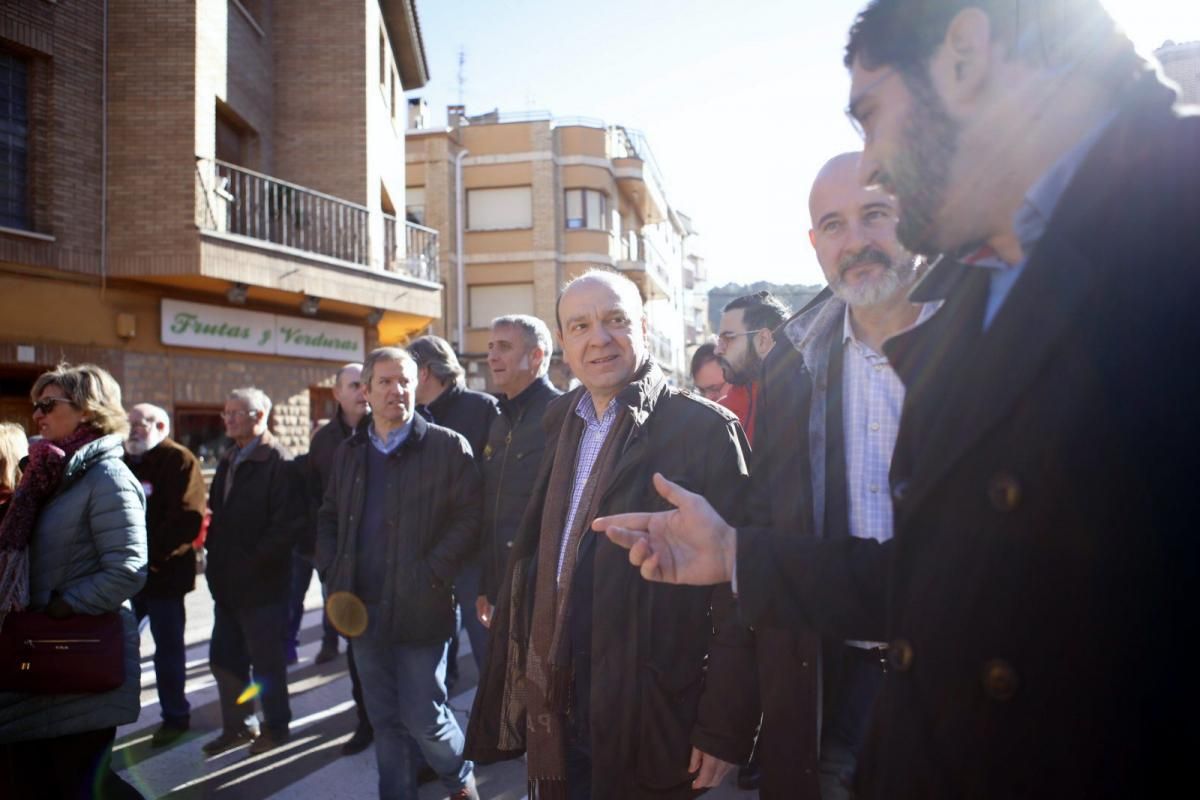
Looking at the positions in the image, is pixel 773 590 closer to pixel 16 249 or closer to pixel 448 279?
pixel 16 249

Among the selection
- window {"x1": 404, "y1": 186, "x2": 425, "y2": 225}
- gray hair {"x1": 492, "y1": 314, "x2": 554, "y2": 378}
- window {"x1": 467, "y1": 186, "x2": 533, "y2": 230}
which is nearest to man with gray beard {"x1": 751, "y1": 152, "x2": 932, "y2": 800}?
gray hair {"x1": 492, "y1": 314, "x2": 554, "y2": 378}

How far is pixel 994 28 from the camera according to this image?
122 cm

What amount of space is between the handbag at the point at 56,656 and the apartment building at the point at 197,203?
948cm

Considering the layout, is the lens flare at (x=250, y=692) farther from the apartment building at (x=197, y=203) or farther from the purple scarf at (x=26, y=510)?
the apartment building at (x=197, y=203)

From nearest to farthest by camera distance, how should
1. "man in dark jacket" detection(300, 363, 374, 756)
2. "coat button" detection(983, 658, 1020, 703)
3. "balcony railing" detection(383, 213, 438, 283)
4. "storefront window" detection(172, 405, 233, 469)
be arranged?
"coat button" detection(983, 658, 1020, 703), "man in dark jacket" detection(300, 363, 374, 756), "storefront window" detection(172, 405, 233, 469), "balcony railing" detection(383, 213, 438, 283)

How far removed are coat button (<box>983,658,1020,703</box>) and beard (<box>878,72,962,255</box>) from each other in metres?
0.62

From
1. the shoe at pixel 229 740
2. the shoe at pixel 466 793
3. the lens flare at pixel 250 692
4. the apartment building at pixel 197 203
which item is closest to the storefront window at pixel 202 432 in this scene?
the apartment building at pixel 197 203

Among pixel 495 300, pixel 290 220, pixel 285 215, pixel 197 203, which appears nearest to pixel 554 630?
pixel 197 203

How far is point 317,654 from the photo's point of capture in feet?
23.9

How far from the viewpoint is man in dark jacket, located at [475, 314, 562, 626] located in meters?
4.56

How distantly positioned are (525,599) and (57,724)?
1.91m

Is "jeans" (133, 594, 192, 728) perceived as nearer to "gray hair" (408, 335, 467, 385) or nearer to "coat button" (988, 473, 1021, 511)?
"gray hair" (408, 335, 467, 385)

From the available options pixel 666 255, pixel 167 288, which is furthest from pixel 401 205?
pixel 666 255

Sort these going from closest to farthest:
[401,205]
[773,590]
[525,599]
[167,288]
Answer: [773,590] → [525,599] → [167,288] → [401,205]
